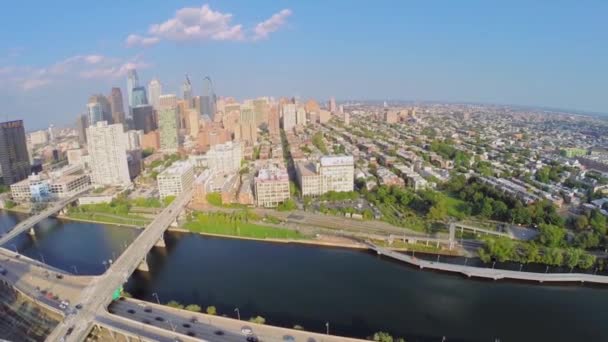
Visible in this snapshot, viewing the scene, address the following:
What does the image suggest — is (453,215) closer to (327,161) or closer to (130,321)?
(327,161)

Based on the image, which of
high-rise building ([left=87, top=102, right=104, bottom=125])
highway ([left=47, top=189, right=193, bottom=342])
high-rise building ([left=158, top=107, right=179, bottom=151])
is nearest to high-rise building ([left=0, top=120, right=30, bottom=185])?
high-rise building ([left=158, top=107, right=179, bottom=151])

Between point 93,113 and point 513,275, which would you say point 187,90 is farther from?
point 513,275

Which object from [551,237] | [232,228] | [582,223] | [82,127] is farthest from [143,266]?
[82,127]

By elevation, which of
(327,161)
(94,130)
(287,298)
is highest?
(94,130)

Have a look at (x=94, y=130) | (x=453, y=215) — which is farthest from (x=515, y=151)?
(x=94, y=130)

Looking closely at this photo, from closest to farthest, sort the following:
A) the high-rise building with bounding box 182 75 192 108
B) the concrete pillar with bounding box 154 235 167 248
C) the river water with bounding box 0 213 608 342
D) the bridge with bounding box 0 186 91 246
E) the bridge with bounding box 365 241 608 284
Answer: the river water with bounding box 0 213 608 342 < the bridge with bounding box 365 241 608 284 < the concrete pillar with bounding box 154 235 167 248 < the bridge with bounding box 0 186 91 246 < the high-rise building with bounding box 182 75 192 108

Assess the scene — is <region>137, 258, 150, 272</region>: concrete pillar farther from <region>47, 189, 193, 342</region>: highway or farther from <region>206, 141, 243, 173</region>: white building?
<region>206, 141, 243, 173</region>: white building

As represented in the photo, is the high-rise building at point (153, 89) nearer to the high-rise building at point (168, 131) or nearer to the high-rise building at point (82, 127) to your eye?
the high-rise building at point (82, 127)
